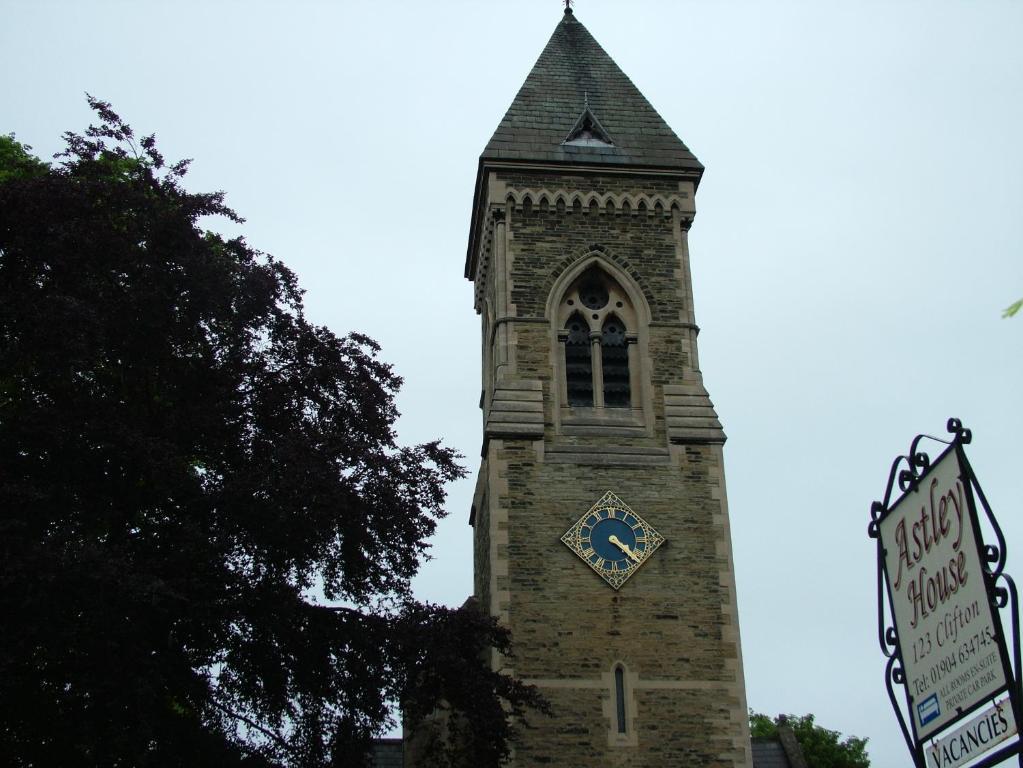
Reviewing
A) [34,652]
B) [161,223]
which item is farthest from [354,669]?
[161,223]

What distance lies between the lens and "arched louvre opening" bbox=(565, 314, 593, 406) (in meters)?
23.7

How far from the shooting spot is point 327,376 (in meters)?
17.9

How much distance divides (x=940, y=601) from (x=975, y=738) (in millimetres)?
837

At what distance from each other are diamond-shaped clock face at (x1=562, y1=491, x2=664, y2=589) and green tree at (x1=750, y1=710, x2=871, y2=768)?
15106 millimetres

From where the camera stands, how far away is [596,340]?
24.1 metres

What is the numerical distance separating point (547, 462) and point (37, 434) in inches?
370

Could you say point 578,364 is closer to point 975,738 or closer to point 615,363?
point 615,363

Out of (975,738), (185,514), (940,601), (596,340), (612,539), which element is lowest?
(975,738)

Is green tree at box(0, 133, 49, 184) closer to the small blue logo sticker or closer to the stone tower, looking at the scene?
the stone tower

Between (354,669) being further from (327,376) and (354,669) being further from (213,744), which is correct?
(327,376)

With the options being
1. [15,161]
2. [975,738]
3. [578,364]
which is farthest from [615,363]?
[975,738]

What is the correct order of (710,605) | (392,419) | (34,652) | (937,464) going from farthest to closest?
(710,605), (392,419), (34,652), (937,464)

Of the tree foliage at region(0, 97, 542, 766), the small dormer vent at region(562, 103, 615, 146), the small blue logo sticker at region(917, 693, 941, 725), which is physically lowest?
the small blue logo sticker at region(917, 693, 941, 725)

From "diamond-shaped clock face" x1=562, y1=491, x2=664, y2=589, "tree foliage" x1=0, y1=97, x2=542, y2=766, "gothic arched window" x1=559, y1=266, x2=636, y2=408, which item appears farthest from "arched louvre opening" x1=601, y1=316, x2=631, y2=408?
"tree foliage" x1=0, y1=97, x2=542, y2=766
